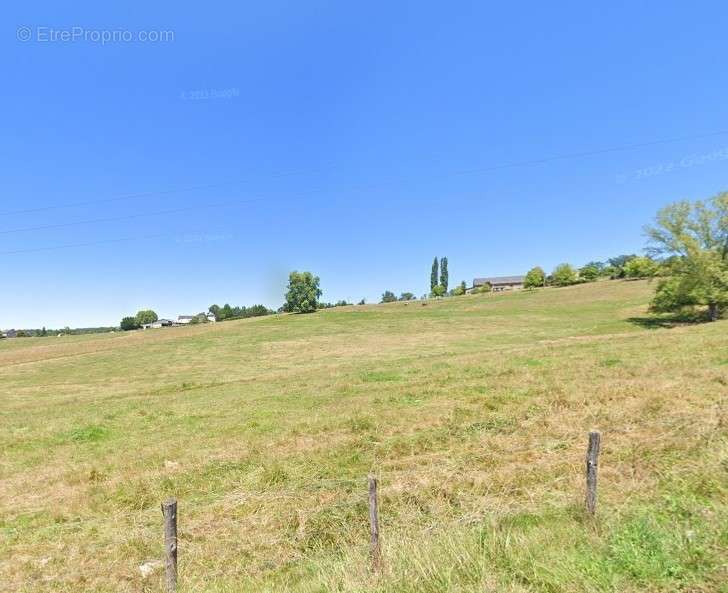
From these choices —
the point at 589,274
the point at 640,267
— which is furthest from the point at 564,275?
the point at 640,267

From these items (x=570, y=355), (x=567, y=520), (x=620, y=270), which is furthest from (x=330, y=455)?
(x=620, y=270)

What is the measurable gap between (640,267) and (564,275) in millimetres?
59281

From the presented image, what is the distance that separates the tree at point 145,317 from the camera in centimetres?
16770

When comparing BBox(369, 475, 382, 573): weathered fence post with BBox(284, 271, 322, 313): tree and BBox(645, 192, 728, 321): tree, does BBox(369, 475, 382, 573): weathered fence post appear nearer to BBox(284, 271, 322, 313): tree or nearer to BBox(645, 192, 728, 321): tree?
BBox(645, 192, 728, 321): tree

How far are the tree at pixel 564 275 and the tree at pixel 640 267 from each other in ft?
53.0

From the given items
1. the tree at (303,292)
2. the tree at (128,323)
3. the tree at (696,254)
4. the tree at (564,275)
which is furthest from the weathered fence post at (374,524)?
the tree at (128,323)

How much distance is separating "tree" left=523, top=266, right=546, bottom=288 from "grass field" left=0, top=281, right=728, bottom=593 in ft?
386

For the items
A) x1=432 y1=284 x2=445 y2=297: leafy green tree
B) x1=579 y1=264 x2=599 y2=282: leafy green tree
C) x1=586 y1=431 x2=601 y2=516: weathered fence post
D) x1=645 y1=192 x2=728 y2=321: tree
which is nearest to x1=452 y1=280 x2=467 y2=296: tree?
x1=432 y1=284 x2=445 y2=297: leafy green tree

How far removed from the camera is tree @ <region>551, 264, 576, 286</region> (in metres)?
124

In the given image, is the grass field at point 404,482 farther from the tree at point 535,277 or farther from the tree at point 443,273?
the tree at point 443,273

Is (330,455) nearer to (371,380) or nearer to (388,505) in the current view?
(388,505)

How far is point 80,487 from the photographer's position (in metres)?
9.56

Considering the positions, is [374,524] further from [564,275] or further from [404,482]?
[564,275]

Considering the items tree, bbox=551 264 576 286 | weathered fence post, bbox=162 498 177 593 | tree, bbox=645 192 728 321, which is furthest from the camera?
tree, bbox=551 264 576 286
